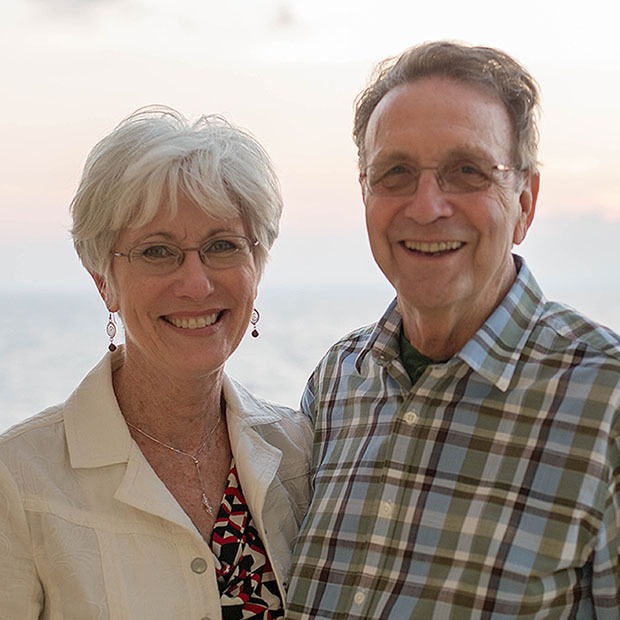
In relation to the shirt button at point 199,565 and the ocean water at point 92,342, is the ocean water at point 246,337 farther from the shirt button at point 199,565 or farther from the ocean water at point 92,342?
the shirt button at point 199,565

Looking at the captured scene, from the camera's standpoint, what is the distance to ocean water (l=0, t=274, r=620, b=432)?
45.3 feet

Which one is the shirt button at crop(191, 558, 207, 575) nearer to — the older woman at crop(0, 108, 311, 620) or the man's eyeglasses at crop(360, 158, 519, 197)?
the older woman at crop(0, 108, 311, 620)

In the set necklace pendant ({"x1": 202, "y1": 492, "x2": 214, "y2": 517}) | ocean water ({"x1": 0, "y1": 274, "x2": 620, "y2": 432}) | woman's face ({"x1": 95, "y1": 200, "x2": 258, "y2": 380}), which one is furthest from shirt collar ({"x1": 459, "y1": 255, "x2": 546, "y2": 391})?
ocean water ({"x1": 0, "y1": 274, "x2": 620, "y2": 432})

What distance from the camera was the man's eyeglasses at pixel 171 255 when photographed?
207cm

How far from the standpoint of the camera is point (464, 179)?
6.14 feet

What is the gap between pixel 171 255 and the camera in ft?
6.82

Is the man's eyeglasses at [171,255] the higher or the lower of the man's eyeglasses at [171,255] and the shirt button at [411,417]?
the higher

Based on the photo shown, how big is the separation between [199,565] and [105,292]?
25.6 inches

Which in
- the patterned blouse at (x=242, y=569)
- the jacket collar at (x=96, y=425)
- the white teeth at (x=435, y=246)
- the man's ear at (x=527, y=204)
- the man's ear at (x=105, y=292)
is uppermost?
the man's ear at (x=527, y=204)

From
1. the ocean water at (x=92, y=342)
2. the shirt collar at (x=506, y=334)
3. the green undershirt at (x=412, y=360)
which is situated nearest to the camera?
the shirt collar at (x=506, y=334)

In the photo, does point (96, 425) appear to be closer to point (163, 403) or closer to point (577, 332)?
point (163, 403)

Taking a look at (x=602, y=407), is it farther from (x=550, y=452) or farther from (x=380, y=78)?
(x=380, y=78)

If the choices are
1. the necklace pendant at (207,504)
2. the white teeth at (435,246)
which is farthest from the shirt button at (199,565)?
the white teeth at (435,246)

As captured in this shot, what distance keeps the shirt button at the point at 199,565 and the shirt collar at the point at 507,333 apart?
584mm
